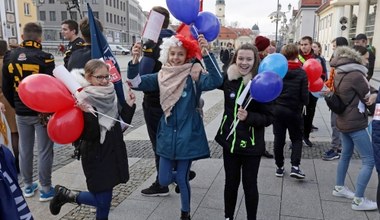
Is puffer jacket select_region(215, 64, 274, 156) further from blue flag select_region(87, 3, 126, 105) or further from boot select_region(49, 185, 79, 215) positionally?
boot select_region(49, 185, 79, 215)

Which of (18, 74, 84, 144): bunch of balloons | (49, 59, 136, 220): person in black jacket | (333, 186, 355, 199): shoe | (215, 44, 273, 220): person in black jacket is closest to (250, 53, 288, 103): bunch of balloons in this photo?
(215, 44, 273, 220): person in black jacket

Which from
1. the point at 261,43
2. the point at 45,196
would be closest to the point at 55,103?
the point at 45,196

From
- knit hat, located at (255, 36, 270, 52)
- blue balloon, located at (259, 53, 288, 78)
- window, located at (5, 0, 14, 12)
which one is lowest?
blue balloon, located at (259, 53, 288, 78)

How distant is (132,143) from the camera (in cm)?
659

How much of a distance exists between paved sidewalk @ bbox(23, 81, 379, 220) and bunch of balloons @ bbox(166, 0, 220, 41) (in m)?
1.96

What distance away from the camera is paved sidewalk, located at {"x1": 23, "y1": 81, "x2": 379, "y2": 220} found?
3.74m

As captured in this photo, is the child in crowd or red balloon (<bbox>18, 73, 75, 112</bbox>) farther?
the child in crowd

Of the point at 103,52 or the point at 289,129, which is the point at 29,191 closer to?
the point at 103,52

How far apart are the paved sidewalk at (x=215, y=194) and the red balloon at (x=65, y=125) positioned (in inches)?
50.0

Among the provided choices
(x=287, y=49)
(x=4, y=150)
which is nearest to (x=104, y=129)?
(x=4, y=150)

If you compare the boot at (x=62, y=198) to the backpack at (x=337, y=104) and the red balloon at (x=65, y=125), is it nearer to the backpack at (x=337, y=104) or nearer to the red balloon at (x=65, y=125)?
the red balloon at (x=65, y=125)

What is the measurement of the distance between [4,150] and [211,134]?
5.46 metres

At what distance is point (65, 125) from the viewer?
108 inches

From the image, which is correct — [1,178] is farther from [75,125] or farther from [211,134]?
[211,134]
